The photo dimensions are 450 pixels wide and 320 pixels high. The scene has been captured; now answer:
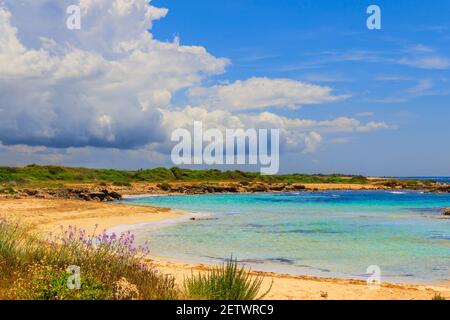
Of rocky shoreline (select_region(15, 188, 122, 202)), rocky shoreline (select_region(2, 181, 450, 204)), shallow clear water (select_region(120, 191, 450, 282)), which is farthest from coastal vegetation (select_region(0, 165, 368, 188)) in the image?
shallow clear water (select_region(120, 191, 450, 282))

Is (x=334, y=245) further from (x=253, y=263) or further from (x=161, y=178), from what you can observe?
(x=161, y=178)

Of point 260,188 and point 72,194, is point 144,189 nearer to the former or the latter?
point 260,188

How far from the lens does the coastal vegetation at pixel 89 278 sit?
25.2 feet

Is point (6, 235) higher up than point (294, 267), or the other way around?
point (6, 235)

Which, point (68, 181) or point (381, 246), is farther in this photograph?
point (68, 181)

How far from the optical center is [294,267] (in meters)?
16.1

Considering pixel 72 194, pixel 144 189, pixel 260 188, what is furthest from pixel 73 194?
pixel 260 188

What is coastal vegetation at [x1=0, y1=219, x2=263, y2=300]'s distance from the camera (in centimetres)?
769

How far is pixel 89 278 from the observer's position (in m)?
8.05

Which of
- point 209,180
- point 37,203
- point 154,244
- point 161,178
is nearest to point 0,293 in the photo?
point 154,244

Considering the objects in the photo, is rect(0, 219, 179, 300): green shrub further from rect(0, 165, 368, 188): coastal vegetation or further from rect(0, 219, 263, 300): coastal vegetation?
rect(0, 165, 368, 188): coastal vegetation
